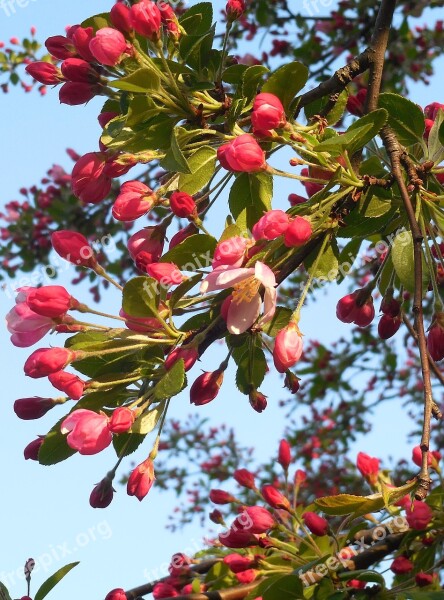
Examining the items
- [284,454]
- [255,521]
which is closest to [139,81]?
[255,521]

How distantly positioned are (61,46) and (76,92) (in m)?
0.10

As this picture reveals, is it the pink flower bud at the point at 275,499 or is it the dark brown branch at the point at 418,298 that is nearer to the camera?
the dark brown branch at the point at 418,298

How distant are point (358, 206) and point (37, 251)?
4.18m

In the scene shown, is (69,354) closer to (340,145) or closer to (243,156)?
(243,156)

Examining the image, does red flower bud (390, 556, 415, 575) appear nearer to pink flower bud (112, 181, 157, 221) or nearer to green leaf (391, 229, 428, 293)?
green leaf (391, 229, 428, 293)

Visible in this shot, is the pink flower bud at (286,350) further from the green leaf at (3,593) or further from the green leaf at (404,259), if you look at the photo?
the green leaf at (3,593)

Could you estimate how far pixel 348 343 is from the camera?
5.86 metres

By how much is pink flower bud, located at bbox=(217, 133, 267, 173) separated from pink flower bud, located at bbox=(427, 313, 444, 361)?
0.51 metres

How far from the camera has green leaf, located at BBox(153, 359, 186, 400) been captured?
135 centimetres

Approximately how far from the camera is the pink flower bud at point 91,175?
1.58 m

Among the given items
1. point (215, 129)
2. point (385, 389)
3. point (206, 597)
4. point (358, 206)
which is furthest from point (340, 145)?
point (385, 389)

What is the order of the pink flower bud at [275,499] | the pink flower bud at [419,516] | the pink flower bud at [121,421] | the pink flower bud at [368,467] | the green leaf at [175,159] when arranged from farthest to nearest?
the pink flower bud at [275,499] → the pink flower bud at [368,467] → the pink flower bud at [419,516] → the green leaf at [175,159] → the pink flower bud at [121,421]

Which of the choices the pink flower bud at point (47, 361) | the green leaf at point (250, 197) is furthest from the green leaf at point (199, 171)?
the pink flower bud at point (47, 361)

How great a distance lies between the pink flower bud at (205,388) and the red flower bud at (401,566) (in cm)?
82
